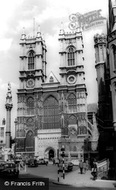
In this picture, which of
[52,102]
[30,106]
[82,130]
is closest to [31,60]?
[30,106]

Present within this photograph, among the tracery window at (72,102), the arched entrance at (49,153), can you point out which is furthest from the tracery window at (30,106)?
the arched entrance at (49,153)

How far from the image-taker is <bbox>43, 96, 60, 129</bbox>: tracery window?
182 ft

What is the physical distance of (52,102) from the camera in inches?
2255

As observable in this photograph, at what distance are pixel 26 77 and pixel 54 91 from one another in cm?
781

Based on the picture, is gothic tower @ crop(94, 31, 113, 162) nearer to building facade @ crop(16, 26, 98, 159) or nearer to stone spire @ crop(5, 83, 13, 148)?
building facade @ crop(16, 26, 98, 159)

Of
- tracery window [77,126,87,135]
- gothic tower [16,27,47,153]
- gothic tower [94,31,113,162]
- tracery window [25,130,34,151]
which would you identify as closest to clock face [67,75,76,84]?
gothic tower [16,27,47,153]

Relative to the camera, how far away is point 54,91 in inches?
2267

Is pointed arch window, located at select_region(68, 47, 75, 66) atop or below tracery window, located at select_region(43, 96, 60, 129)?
atop

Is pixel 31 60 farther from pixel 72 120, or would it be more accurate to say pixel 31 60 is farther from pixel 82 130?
pixel 82 130

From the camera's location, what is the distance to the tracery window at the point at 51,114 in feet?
182

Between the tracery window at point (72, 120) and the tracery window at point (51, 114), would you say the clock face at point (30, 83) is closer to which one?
the tracery window at point (51, 114)

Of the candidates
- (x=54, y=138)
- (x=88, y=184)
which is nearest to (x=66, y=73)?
(x=54, y=138)

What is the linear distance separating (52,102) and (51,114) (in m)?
2.83

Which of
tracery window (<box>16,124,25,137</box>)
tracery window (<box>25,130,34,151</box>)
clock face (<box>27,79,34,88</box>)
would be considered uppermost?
clock face (<box>27,79,34,88</box>)
